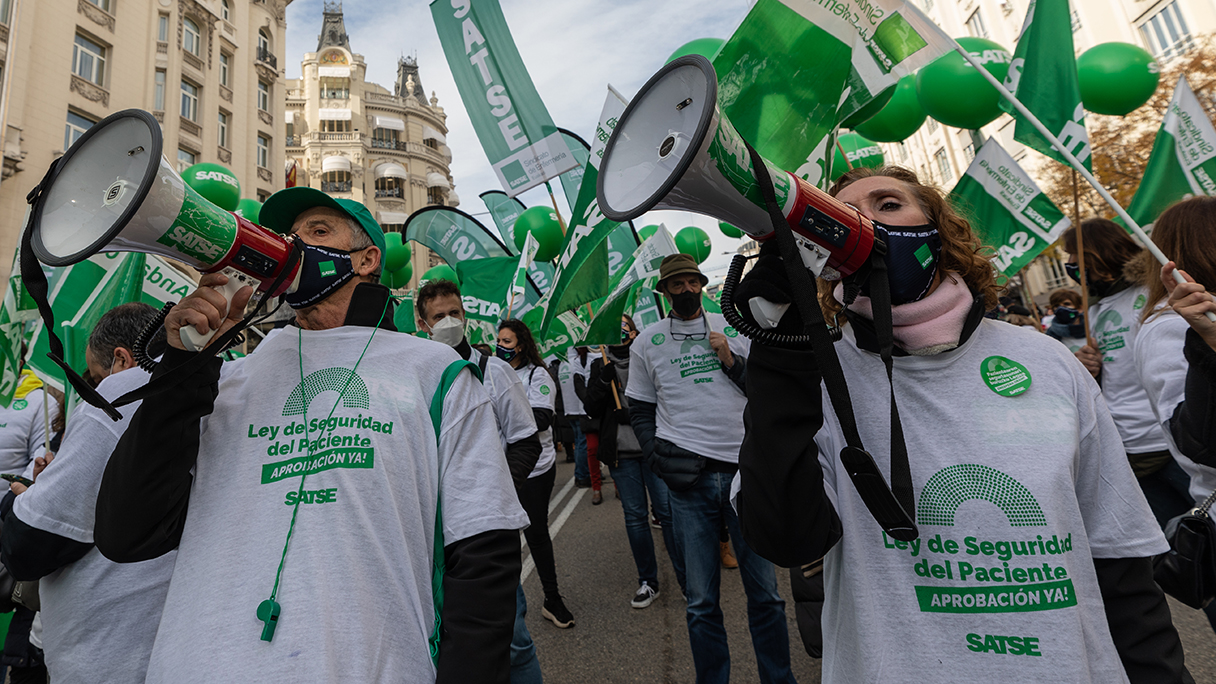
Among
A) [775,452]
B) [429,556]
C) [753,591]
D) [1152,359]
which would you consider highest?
[1152,359]

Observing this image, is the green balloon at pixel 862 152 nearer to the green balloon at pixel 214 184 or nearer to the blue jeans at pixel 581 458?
the blue jeans at pixel 581 458

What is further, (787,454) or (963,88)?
(963,88)

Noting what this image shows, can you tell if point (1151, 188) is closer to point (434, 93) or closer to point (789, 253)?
point (789, 253)

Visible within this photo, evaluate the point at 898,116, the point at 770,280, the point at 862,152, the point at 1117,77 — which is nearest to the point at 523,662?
the point at 770,280

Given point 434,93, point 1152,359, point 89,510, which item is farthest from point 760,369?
point 434,93

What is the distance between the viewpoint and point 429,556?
4.64 feet

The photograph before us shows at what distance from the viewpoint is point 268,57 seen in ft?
80.1

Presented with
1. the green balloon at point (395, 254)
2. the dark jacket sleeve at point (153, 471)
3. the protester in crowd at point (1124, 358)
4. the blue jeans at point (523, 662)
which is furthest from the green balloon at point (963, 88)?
the green balloon at point (395, 254)

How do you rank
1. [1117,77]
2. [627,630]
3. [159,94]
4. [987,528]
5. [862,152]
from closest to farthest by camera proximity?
1. [987,528]
2. [627,630]
3. [1117,77]
4. [862,152]
5. [159,94]

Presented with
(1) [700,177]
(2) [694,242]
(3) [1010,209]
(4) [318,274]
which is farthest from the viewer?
(2) [694,242]

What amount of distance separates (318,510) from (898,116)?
17.5ft

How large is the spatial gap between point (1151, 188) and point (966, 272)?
353 cm

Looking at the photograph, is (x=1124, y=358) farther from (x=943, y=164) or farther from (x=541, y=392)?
(x=943, y=164)

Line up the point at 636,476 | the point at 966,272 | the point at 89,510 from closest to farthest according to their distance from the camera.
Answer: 1. the point at 966,272
2. the point at 89,510
3. the point at 636,476
